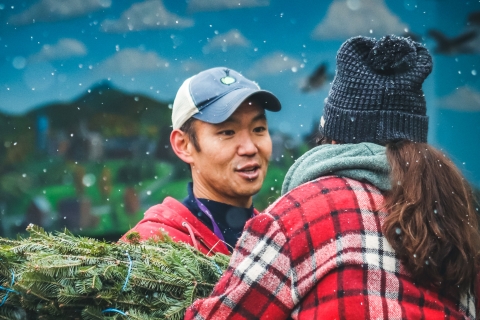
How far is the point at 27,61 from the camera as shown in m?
5.48

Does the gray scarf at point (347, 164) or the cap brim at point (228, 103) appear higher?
the cap brim at point (228, 103)

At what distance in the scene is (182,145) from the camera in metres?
2.92

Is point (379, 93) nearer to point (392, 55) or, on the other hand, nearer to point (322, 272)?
point (392, 55)

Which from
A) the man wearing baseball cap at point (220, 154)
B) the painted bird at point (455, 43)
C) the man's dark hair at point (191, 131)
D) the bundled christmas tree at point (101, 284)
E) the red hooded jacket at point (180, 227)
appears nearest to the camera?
the bundled christmas tree at point (101, 284)

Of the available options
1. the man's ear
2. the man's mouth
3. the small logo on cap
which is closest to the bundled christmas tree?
the man's mouth

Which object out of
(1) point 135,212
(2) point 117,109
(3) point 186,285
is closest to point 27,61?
(2) point 117,109

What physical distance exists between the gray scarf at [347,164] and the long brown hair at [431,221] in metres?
0.03

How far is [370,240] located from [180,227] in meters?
1.26

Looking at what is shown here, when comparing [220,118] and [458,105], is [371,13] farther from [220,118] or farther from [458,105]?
[220,118]

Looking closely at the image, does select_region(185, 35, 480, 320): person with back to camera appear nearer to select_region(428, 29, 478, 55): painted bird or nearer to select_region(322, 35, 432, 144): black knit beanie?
select_region(322, 35, 432, 144): black knit beanie

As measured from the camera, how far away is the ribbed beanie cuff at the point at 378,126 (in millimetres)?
1745

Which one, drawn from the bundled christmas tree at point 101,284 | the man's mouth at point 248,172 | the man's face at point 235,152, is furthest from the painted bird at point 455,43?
the bundled christmas tree at point 101,284

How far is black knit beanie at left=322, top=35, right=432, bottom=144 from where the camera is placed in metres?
1.75

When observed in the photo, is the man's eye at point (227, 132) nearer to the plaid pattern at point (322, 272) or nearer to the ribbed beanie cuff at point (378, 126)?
the ribbed beanie cuff at point (378, 126)
